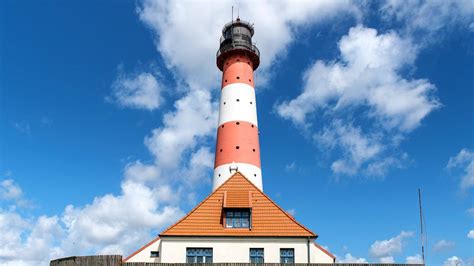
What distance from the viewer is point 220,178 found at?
110 feet

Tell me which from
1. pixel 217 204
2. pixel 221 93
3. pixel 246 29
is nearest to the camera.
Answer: pixel 217 204

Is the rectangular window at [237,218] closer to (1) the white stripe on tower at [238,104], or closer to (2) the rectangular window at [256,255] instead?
(2) the rectangular window at [256,255]

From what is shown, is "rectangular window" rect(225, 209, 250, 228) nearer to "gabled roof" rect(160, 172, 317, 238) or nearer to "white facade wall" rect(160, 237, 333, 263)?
"gabled roof" rect(160, 172, 317, 238)

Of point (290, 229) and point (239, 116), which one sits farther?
point (239, 116)

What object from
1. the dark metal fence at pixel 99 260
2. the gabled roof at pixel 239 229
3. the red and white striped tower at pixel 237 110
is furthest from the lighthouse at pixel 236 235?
the dark metal fence at pixel 99 260

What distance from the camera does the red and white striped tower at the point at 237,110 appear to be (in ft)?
111

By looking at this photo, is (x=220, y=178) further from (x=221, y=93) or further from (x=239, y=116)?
(x=221, y=93)

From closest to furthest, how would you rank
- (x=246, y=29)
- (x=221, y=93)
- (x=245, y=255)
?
(x=245, y=255) < (x=221, y=93) < (x=246, y=29)

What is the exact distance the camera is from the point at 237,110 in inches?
1403

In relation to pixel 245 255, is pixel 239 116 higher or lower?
higher

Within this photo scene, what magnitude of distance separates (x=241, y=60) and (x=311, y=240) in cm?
1834

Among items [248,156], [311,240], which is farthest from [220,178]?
[311,240]

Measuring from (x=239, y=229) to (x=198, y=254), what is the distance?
8.37ft

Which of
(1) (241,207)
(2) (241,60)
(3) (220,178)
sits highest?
(2) (241,60)
